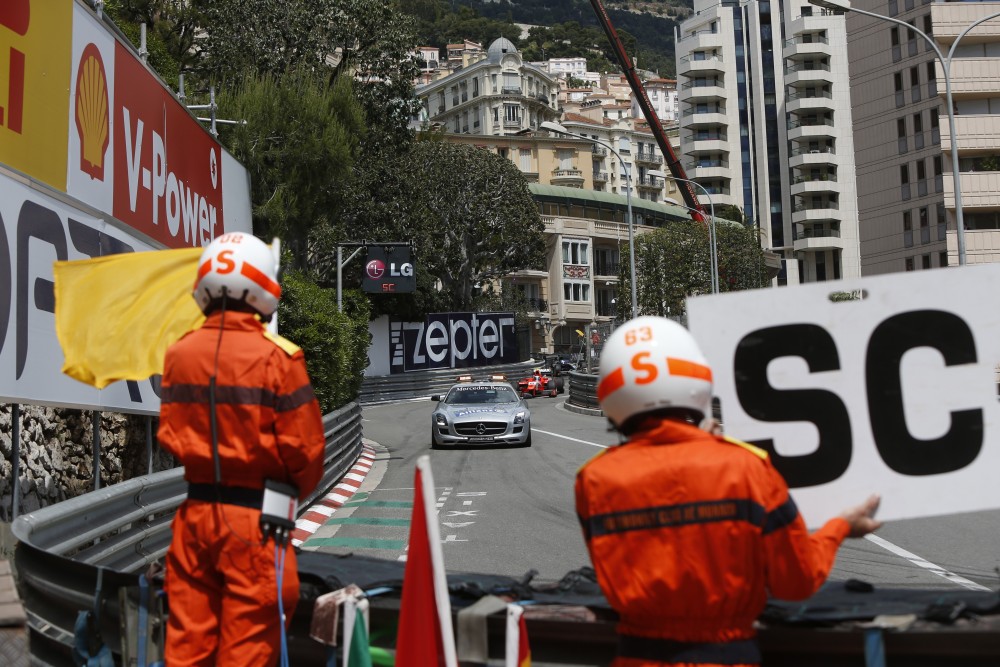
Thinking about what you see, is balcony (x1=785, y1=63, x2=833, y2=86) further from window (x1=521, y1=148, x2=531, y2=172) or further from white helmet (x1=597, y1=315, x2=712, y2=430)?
white helmet (x1=597, y1=315, x2=712, y2=430)

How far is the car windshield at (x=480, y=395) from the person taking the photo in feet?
76.2

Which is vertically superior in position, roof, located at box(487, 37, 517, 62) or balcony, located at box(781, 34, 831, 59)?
roof, located at box(487, 37, 517, 62)

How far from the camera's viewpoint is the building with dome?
14162cm

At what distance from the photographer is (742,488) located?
2.76m

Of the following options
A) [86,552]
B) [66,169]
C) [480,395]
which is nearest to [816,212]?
[480,395]

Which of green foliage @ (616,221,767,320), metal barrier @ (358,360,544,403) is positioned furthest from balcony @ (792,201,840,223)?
metal barrier @ (358,360,544,403)

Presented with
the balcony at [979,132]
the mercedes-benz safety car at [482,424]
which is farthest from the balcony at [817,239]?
the mercedes-benz safety car at [482,424]

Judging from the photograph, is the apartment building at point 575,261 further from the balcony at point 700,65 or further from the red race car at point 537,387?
the red race car at point 537,387

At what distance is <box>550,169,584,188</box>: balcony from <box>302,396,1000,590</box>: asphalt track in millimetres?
100572

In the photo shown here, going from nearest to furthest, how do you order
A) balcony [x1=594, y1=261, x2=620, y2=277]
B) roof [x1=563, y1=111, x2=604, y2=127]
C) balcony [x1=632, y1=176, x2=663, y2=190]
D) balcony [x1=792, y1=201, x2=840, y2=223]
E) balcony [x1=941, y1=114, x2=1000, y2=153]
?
balcony [x1=941, y1=114, x2=1000, y2=153] < balcony [x1=594, y1=261, x2=620, y2=277] < balcony [x1=792, y1=201, x2=840, y2=223] < balcony [x1=632, y1=176, x2=663, y2=190] < roof [x1=563, y1=111, x2=604, y2=127]

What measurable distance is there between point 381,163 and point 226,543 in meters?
45.9

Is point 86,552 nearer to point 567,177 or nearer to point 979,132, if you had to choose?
point 979,132

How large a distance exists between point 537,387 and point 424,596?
47.2m

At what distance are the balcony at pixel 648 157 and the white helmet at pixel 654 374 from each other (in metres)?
150
